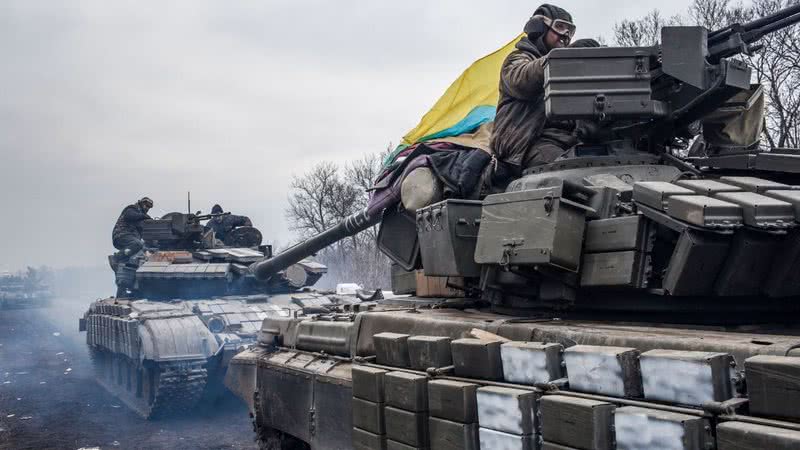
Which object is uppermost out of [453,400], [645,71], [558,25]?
[558,25]

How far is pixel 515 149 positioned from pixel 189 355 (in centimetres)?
940

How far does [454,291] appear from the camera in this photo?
7.65m

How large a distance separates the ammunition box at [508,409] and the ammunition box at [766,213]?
1392 millimetres

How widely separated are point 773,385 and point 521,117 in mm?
3494

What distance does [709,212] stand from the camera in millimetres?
4457

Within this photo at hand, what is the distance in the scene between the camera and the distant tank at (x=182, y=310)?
14797 mm

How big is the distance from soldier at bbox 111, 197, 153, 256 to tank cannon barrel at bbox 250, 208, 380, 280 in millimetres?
4221

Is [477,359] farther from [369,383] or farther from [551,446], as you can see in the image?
[369,383]

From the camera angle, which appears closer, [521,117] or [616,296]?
[616,296]

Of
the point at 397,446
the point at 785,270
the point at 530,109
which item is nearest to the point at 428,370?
the point at 397,446

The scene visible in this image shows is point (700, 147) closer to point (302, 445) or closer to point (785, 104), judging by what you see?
point (302, 445)

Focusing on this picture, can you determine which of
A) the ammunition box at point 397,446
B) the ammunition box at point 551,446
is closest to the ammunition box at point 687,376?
the ammunition box at point 551,446

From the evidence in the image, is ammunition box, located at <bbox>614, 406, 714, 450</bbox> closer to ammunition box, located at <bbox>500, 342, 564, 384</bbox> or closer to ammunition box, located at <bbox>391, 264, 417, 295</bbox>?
ammunition box, located at <bbox>500, 342, 564, 384</bbox>

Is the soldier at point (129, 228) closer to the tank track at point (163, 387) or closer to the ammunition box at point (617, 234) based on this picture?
the tank track at point (163, 387)
